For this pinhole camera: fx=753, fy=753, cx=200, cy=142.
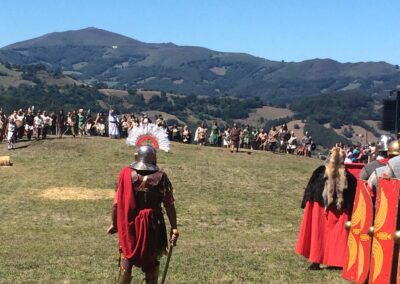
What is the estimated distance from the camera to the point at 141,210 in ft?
25.2

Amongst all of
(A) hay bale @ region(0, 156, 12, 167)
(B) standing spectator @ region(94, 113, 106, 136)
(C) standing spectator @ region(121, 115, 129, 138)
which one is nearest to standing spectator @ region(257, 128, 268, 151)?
(C) standing spectator @ region(121, 115, 129, 138)

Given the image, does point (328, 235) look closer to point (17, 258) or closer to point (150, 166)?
point (150, 166)

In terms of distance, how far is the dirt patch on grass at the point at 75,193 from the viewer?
2341 centimetres

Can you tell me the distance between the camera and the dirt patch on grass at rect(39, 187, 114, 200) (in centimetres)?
2341

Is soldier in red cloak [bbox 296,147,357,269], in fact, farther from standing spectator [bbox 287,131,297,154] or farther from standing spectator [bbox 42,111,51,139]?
standing spectator [bbox 287,131,297,154]

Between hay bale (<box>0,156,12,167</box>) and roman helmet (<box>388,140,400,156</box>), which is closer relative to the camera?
roman helmet (<box>388,140,400,156</box>)

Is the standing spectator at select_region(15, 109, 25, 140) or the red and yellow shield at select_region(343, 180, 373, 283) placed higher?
the standing spectator at select_region(15, 109, 25, 140)

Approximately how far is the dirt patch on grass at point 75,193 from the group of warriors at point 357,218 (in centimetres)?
1313

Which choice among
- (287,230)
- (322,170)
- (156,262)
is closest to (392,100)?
(287,230)

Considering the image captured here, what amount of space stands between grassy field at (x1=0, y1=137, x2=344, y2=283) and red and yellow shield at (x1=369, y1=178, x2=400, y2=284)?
185 centimetres

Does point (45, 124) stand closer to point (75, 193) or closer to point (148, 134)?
point (75, 193)

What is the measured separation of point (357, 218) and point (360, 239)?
0.97 feet

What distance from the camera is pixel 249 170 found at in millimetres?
30203

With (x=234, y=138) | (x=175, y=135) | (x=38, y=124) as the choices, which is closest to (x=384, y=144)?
(x=234, y=138)
